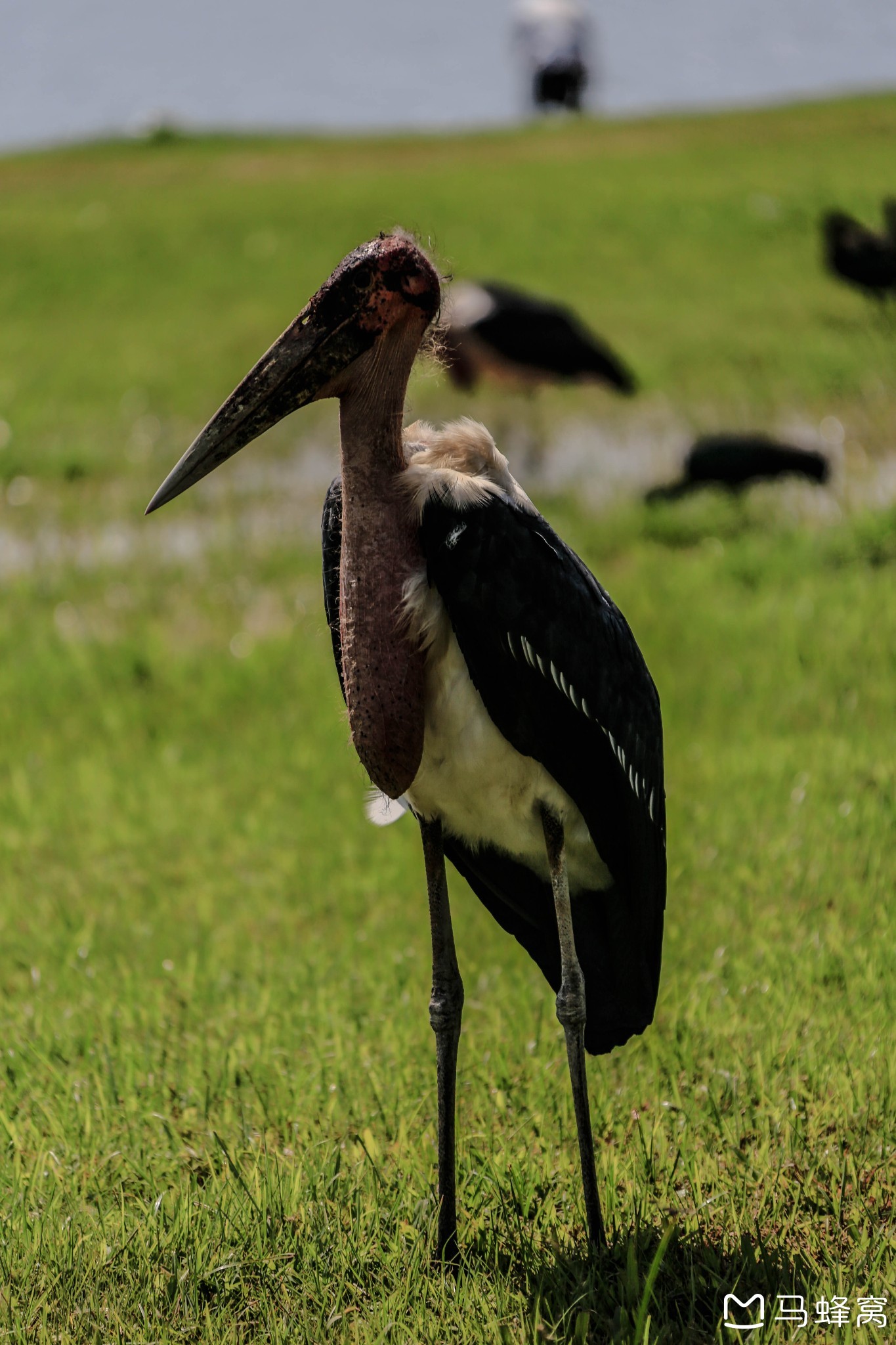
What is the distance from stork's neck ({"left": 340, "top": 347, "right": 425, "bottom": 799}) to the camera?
2611 mm

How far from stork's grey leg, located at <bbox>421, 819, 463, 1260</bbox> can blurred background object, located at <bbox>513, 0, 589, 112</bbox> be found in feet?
184

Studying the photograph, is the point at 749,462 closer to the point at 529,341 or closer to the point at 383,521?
the point at 529,341

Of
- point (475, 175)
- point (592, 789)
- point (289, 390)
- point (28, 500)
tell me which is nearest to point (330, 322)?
point (289, 390)

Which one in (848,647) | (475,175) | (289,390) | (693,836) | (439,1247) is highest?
(475,175)

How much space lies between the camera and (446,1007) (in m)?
3.20

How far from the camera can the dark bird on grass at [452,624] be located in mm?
2602

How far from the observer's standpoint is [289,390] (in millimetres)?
2631

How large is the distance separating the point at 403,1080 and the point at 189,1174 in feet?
2.20

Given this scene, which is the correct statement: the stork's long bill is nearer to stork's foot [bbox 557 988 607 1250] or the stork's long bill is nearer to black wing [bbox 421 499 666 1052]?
black wing [bbox 421 499 666 1052]

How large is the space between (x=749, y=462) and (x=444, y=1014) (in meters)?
6.35

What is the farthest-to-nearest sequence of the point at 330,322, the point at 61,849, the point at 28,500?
the point at 28,500, the point at 61,849, the point at 330,322

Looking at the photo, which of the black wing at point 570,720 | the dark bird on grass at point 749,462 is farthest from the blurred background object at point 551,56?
the black wing at point 570,720

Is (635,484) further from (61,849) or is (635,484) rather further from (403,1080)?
(403,1080)

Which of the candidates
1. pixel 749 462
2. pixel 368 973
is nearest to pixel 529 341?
pixel 749 462
